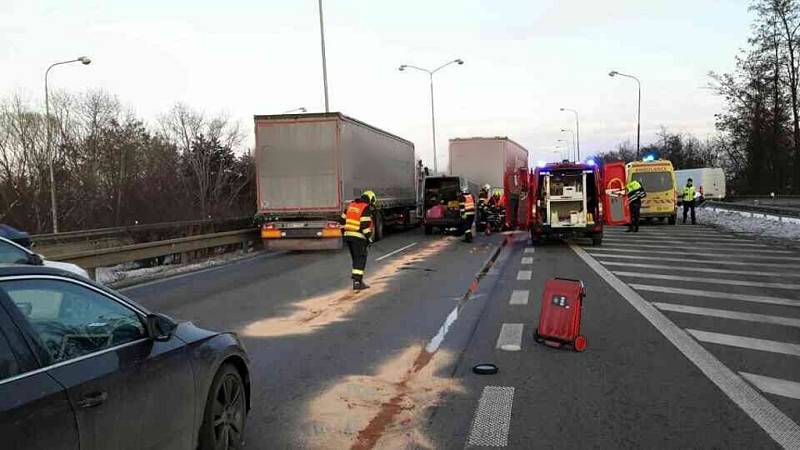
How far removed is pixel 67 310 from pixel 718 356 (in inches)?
236

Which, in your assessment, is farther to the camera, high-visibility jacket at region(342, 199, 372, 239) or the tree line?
the tree line

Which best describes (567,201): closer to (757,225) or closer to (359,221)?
(359,221)

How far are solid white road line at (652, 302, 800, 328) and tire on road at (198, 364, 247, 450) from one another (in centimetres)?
676

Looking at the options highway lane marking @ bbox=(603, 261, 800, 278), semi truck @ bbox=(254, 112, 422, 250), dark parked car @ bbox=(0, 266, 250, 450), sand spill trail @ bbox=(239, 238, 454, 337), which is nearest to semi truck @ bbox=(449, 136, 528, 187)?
semi truck @ bbox=(254, 112, 422, 250)

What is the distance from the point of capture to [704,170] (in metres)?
56.3

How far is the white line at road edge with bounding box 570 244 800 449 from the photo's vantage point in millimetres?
4707

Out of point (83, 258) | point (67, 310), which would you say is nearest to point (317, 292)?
point (83, 258)

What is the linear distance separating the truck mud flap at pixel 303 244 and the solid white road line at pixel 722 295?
10.1 metres

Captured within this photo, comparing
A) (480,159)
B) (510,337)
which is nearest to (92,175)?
(480,159)

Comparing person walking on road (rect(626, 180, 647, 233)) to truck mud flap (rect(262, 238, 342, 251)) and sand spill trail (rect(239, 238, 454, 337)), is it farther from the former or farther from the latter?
sand spill trail (rect(239, 238, 454, 337))

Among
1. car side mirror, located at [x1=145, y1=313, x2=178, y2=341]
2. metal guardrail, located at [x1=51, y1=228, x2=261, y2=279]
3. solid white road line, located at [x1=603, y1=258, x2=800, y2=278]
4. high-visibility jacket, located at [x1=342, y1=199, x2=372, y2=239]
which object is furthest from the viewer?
metal guardrail, located at [x1=51, y1=228, x2=261, y2=279]

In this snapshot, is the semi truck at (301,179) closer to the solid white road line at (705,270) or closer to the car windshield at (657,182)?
the solid white road line at (705,270)

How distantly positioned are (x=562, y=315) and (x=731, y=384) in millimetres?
1855

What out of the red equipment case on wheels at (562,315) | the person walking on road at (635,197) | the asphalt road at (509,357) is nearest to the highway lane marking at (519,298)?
the asphalt road at (509,357)
